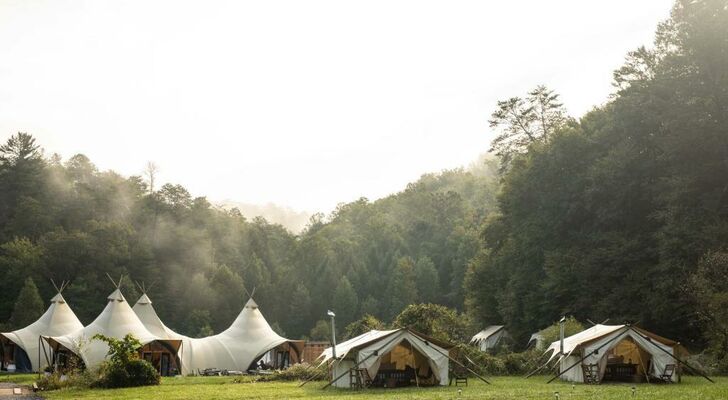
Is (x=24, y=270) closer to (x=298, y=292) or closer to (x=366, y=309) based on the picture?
(x=298, y=292)

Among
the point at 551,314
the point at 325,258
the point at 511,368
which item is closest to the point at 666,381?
the point at 511,368

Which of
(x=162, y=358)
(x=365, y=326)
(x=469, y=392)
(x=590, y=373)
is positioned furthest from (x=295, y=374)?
(x=590, y=373)

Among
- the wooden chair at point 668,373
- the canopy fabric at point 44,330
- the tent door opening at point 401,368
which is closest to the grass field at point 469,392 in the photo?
the wooden chair at point 668,373

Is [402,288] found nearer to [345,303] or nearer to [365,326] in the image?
[345,303]

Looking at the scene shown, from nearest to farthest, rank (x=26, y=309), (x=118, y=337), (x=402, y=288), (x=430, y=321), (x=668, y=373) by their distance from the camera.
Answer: (x=668, y=373) → (x=430, y=321) → (x=118, y=337) → (x=26, y=309) → (x=402, y=288)

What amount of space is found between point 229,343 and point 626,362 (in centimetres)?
2513

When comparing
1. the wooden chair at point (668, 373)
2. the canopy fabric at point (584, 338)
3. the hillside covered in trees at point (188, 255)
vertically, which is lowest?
the wooden chair at point (668, 373)

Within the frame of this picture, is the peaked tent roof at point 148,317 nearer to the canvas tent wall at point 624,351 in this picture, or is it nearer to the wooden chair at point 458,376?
the wooden chair at point 458,376

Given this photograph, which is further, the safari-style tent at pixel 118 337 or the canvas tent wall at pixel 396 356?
the safari-style tent at pixel 118 337

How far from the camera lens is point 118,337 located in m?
39.4

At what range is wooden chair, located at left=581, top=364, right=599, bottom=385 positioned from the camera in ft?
88.4

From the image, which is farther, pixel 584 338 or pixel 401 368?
pixel 584 338

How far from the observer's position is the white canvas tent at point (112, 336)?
122 feet

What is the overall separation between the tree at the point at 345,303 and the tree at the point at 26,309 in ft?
92.6
